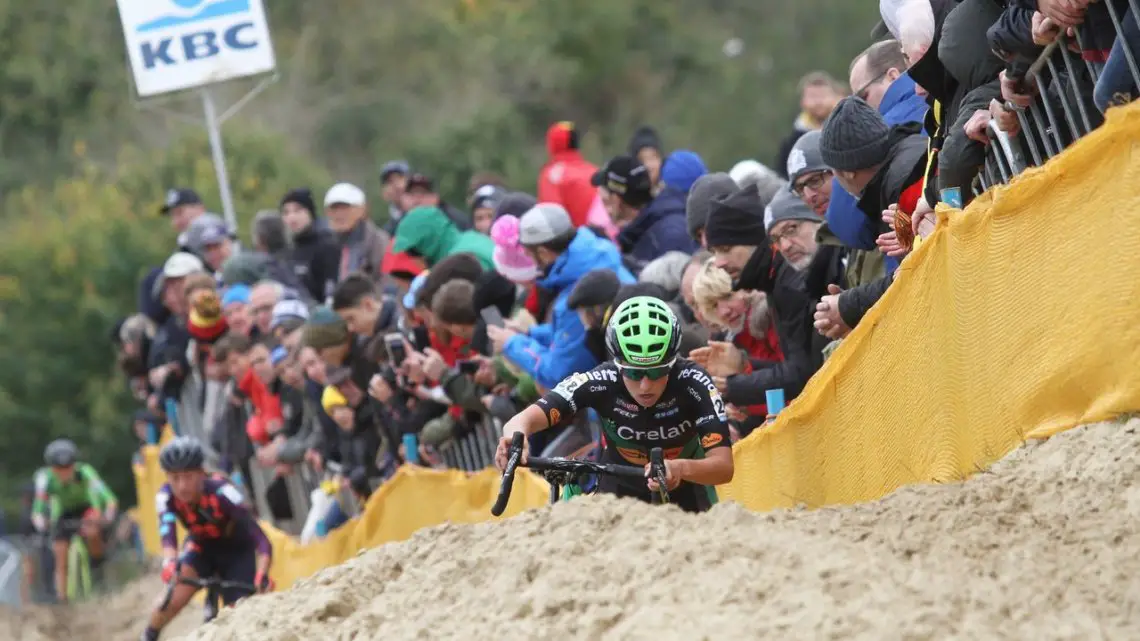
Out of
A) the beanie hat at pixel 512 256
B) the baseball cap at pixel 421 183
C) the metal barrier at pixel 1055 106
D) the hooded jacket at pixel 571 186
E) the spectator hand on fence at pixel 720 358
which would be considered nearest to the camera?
the metal barrier at pixel 1055 106

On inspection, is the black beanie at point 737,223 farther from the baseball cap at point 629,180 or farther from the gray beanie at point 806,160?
the baseball cap at point 629,180

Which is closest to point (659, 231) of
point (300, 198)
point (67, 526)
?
point (300, 198)

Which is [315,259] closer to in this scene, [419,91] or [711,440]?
[711,440]

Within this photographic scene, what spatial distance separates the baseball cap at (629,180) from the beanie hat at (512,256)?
1.16 m

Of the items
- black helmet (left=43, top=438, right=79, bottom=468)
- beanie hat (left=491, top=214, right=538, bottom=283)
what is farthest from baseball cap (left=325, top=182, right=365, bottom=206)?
black helmet (left=43, top=438, right=79, bottom=468)

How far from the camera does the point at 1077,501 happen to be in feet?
19.6

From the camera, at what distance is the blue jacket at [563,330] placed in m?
9.95

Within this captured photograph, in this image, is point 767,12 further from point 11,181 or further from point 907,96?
point 907,96

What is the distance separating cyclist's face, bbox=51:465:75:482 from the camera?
25.3 meters

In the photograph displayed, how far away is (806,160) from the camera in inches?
349

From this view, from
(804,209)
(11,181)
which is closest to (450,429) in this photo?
(804,209)

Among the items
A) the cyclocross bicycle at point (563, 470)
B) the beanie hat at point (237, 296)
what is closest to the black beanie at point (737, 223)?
the cyclocross bicycle at point (563, 470)

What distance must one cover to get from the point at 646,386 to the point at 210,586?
20.7 feet

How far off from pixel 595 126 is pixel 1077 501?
54.7 metres
